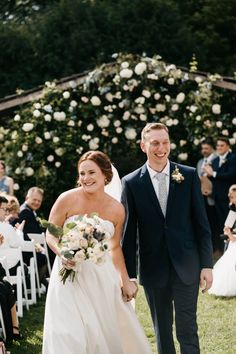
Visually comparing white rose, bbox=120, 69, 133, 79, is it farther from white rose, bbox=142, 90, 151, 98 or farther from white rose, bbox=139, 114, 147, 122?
white rose, bbox=139, 114, 147, 122

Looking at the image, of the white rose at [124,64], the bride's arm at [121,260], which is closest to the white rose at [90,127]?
the white rose at [124,64]

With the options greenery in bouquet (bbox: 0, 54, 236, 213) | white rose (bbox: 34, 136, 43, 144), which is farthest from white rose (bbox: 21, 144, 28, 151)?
white rose (bbox: 34, 136, 43, 144)

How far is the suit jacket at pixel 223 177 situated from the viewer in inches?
575

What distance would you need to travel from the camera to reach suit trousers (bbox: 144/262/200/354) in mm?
6262

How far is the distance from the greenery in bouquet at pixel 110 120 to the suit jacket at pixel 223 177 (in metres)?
1.18

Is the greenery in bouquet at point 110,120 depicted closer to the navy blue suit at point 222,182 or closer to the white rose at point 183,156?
the white rose at point 183,156

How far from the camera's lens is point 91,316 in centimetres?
640

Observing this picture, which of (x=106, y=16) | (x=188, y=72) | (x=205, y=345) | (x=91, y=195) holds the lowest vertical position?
(x=205, y=345)

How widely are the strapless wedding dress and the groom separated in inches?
7.6

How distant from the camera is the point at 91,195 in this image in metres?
6.66

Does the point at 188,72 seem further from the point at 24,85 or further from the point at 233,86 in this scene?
the point at 24,85

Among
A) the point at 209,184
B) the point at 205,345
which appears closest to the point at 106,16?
the point at 209,184

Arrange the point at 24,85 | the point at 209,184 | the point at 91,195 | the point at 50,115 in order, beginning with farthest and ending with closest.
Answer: the point at 24,85 < the point at 50,115 < the point at 209,184 < the point at 91,195

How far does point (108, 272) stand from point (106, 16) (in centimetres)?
2169
